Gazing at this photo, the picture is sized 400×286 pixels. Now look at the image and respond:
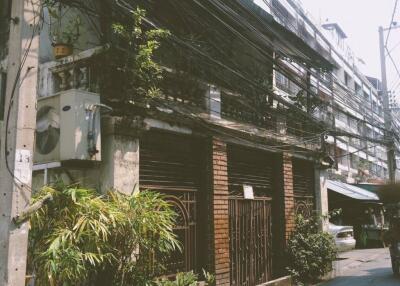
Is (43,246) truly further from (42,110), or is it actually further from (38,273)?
(42,110)

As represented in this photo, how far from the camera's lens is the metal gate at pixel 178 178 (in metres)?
7.27

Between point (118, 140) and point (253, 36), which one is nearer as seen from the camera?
point (118, 140)

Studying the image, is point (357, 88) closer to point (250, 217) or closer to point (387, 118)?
point (387, 118)

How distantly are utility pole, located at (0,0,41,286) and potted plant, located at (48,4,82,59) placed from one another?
2.60 metres

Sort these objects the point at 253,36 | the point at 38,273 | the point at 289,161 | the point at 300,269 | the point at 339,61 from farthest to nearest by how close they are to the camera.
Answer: the point at 339,61, the point at 289,161, the point at 300,269, the point at 253,36, the point at 38,273

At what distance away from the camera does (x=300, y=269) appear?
10305 millimetres

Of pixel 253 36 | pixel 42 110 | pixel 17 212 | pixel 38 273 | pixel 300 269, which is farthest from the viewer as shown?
pixel 300 269

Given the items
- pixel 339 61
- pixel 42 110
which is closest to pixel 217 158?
pixel 42 110

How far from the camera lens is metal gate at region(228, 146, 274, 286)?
905 centimetres

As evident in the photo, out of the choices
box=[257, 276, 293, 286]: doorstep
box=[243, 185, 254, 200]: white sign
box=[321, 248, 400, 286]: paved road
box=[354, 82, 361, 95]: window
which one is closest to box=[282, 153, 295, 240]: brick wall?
box=[257, 276, 293, 286]: doorstep

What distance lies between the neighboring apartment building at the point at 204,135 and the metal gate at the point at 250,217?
2 cm

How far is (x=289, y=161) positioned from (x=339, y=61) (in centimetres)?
2268

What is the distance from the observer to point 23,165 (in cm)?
408

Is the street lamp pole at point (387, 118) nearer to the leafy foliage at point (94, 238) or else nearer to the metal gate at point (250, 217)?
the metal gate at point (250, 217)
